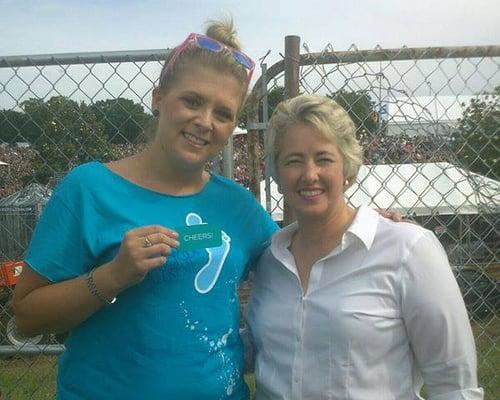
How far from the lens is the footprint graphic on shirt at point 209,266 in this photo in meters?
1.97

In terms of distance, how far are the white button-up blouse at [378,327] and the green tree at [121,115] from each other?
1.14m

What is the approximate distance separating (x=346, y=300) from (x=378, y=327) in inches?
4.5

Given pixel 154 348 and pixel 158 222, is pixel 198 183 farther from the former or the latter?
pixel 154 348

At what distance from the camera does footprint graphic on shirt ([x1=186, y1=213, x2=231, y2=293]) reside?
6.48 feet

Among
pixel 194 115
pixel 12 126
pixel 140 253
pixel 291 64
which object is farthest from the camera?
pixel 12 126

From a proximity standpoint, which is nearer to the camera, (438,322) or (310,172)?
(438,322)

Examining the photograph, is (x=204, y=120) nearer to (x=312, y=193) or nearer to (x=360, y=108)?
(x=312, y=193)

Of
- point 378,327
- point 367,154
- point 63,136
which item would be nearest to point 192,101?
point 378,327

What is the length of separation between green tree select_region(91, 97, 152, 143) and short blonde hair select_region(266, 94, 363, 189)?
85 centimetres

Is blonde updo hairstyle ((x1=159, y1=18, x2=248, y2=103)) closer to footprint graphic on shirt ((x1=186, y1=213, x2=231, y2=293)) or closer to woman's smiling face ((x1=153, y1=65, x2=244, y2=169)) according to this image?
woman's smiling face ((x1=153, y1=65, x2=244, y2=169))

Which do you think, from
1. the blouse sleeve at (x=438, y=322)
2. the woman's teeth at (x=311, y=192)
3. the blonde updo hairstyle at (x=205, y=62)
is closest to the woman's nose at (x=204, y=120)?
the blonde updo hairstyle at (x=205, y=62)

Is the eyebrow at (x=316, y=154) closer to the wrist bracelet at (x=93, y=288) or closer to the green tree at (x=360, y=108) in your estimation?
the wrist bracelet at (x=93, y=288)

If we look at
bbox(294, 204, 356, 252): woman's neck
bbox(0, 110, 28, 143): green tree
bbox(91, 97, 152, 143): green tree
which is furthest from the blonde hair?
bbox(0, 110, 28, 143): green tree

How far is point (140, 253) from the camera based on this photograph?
171cm
